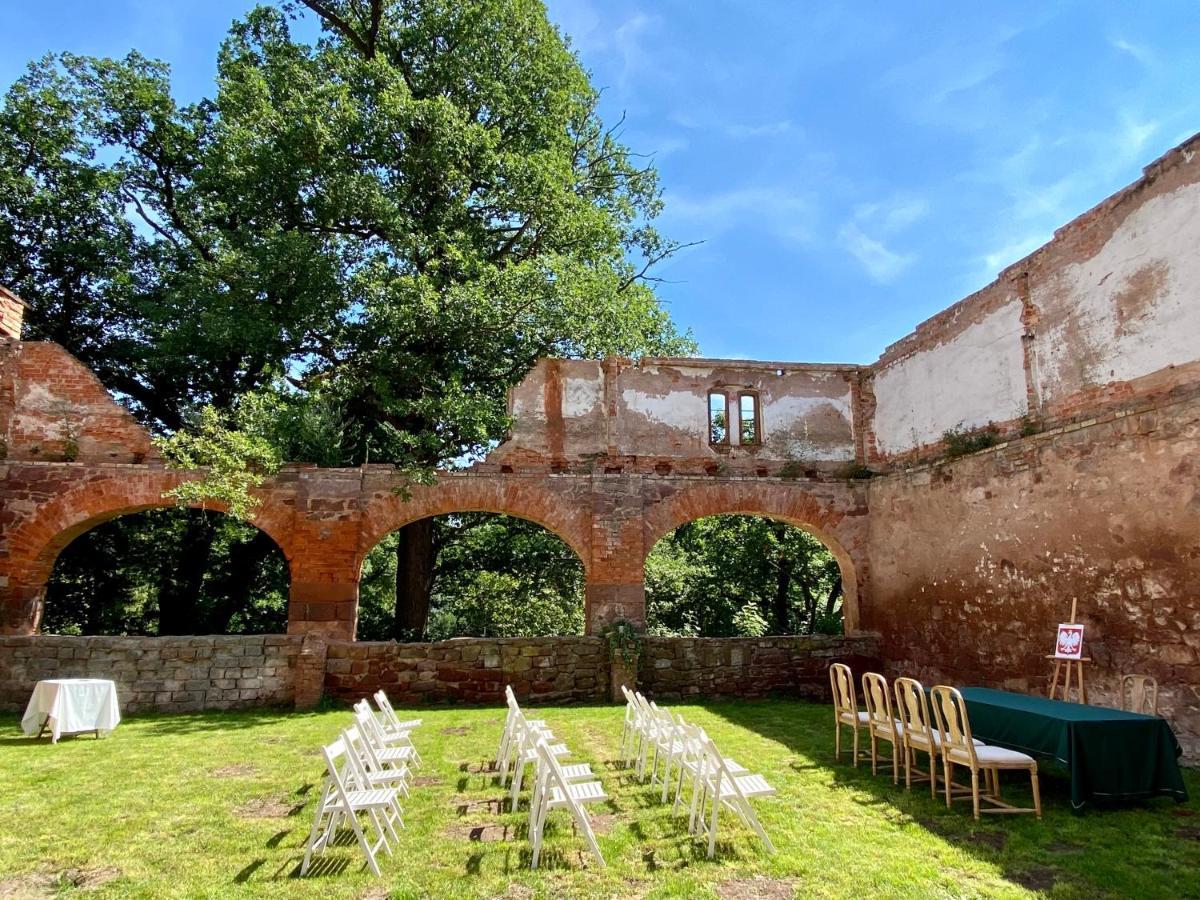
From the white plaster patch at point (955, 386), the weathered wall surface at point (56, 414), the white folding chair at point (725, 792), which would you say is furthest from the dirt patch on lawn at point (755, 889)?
the weathered wall surface at point (56, 414)

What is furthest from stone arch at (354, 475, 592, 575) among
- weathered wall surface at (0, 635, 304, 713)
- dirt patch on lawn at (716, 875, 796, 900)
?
dirt patch on lawn at (716, 875, 796, 900)

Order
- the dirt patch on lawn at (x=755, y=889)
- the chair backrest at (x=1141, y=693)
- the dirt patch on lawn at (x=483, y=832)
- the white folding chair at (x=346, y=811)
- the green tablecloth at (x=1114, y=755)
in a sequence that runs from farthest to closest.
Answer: the chair backrest at (x=1141, y=693)
the green tablecloth at (x=1114, y=755)
the dirt patch on lawn at (x=483, y=832)
the white folding chair at (x=346, y=811)
the dirt patch on lawn at (x=755, y=889)

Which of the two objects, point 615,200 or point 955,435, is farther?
point 615,200

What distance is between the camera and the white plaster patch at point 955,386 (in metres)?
10.2

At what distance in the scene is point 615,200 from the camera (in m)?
18.2

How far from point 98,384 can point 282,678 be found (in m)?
5.84

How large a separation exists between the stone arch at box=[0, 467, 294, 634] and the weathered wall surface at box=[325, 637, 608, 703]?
6.82 ft

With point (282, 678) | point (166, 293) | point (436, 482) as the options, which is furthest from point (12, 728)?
point (166, 293)

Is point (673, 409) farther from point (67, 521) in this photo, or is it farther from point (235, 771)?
point (67, 521)

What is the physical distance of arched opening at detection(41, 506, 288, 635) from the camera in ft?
52.7

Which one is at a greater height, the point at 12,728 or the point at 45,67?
the point at 45,67

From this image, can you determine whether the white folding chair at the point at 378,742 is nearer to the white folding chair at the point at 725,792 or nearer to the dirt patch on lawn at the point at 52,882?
the dirt patch on lawn at the point at 52,882

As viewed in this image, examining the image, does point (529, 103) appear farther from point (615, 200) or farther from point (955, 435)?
point (955, 435)

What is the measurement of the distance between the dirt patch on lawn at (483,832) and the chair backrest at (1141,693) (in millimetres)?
5800
